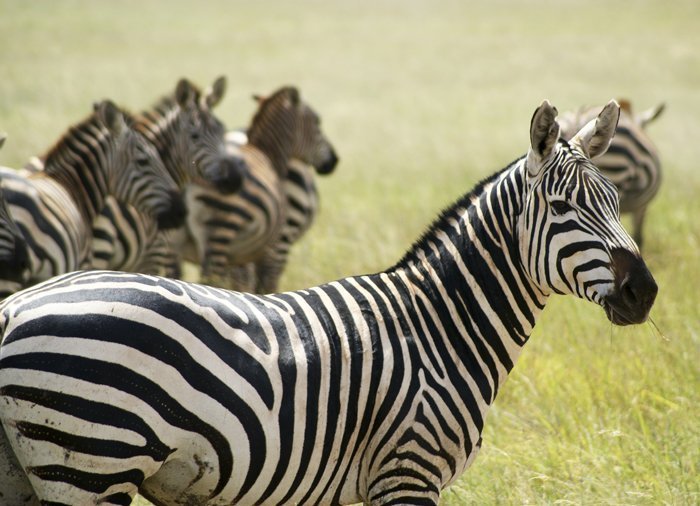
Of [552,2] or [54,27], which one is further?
[552,2]

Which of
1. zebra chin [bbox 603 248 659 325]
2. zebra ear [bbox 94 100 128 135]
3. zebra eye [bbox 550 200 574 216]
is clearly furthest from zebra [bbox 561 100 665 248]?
zebra chin [bbox 603 248 659 325]

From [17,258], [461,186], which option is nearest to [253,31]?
[461,186]

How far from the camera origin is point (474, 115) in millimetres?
24297

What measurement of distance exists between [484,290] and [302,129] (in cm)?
754

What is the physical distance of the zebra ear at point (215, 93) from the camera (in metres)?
10.3

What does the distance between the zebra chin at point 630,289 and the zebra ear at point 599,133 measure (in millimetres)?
637

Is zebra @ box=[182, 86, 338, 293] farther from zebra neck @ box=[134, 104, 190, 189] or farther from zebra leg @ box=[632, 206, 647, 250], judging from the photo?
zebra leg @ box=[632, 206, 647, 250]

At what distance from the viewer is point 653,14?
4481cm

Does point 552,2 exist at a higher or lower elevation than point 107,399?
higher

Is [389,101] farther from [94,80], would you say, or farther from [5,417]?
[5,417]

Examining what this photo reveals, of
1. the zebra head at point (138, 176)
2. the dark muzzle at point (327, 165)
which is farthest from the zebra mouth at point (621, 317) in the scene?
the dark muzzle at point (327, 165)

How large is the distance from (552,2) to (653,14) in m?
10.8

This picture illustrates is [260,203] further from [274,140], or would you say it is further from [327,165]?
[327,165]

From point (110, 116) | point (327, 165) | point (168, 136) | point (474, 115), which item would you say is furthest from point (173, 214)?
point (474, 115)
